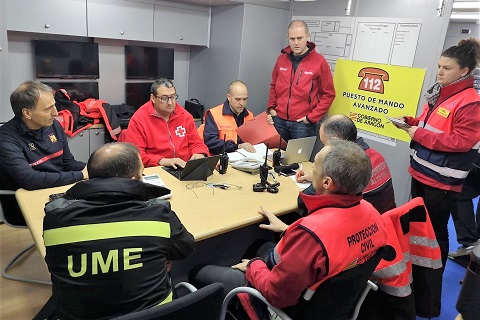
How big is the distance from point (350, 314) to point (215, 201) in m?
0.90

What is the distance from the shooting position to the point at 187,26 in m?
4.37

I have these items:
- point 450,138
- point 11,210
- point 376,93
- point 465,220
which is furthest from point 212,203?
point 376,93

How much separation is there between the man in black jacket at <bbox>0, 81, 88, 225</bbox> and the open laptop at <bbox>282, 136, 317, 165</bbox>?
4.52ft

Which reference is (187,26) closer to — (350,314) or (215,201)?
(215,201)

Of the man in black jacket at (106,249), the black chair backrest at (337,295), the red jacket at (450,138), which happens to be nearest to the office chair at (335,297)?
the black chair backrest at (337,295)

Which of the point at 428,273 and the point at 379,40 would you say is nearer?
the point at 428,273

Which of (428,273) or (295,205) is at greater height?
(295,205)

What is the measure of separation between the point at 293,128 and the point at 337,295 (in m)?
2.62

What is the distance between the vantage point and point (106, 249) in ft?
3.51

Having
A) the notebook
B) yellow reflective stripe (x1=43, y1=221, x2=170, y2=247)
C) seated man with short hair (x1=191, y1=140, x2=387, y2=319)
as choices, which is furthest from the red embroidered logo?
yellow reflective stripe (x1=43, y1=221, x2=170, y2=247)

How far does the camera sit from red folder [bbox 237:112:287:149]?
3.03 metres

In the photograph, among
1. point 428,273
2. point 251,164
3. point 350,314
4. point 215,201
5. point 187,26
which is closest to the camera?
point 350,314

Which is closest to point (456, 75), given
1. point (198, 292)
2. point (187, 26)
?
point (198, 292)

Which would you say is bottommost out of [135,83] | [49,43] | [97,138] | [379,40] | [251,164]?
[97,138]
